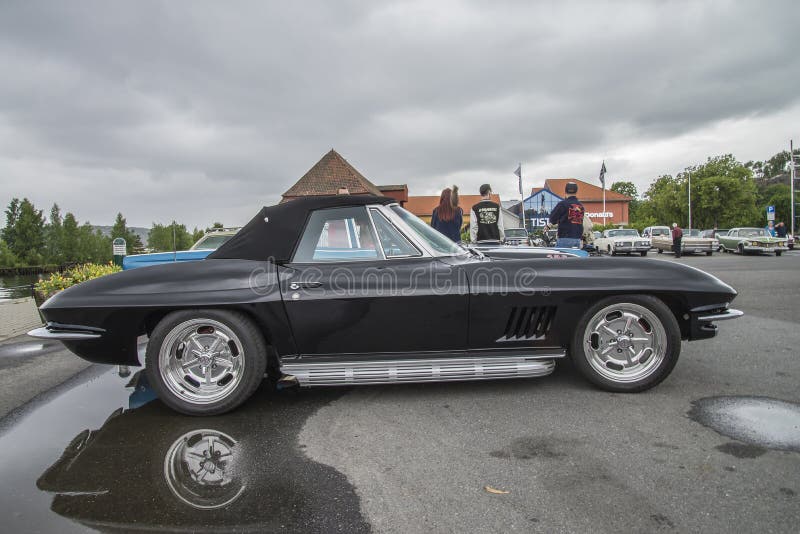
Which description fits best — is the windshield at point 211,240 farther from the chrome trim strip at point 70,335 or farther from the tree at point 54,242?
the tree at point 54,242

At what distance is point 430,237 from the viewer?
344 cm

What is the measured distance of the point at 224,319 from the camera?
2936 mm

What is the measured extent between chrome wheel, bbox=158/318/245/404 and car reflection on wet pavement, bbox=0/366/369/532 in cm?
18

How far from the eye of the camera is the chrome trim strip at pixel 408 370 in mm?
2951

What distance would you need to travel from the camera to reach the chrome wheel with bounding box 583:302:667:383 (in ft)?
10.1

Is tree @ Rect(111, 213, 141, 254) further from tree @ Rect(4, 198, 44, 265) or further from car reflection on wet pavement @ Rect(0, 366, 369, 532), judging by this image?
car reflection on wet pavement @ Rect(0, 366, 369, 532)

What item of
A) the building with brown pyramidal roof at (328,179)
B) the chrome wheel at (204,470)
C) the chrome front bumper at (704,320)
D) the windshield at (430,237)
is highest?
the building with brown pyramidal roof at (328,179)

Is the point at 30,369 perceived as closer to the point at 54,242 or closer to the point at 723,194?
the point at 723,194

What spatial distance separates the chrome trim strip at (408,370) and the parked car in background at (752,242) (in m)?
24.8

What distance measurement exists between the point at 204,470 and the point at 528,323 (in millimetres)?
2089

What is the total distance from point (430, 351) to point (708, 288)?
6.28 feet

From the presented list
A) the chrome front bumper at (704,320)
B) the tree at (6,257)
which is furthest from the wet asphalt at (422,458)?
the tree at (6,257)

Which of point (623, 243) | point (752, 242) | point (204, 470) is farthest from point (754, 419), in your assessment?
point (752, 242)

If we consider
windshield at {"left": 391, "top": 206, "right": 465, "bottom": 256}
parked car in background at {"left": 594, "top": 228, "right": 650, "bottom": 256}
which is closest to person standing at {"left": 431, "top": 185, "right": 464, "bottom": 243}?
windshield at {"left": 391, "top": 206, "right": 465, "bottom": 256}
